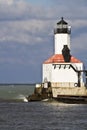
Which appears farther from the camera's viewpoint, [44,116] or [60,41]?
[60,41]

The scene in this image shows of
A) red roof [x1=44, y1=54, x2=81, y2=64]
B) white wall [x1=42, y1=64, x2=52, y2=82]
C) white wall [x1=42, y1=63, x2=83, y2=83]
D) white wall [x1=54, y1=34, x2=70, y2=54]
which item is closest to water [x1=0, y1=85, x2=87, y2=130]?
white wall [x1=42, y1=63, x2=83, y2=83]

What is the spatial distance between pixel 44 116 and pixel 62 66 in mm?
24752

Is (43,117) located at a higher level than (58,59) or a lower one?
lower

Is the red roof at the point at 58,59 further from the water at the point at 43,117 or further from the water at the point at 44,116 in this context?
the water at the point at 43,117

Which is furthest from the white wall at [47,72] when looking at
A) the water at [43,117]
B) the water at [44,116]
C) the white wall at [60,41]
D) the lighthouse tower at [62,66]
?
the water at [43,117]

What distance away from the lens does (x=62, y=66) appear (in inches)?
3696

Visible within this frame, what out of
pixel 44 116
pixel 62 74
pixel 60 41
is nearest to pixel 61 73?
pixel 62 74

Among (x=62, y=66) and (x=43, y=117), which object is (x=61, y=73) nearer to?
(x=62, y=66)

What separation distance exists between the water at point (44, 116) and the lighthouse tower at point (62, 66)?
4.62 metres

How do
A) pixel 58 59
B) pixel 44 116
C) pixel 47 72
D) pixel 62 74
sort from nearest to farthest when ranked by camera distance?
pixel 44 116
pixel 62 74
pixel 58 59
pixel 47 72

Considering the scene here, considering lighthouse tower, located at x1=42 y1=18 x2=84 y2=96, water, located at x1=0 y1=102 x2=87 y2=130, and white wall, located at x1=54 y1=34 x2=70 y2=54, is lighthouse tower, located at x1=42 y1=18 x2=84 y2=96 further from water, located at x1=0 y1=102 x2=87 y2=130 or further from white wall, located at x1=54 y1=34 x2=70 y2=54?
water, located at x1=0 y1=102 x2=87 y2=130

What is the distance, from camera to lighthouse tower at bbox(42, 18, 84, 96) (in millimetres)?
93562

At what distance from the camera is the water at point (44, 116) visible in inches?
2356

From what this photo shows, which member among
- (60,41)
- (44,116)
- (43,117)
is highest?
(60,41)
